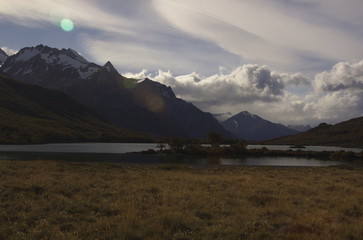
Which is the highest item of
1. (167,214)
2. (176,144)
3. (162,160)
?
(176,144)

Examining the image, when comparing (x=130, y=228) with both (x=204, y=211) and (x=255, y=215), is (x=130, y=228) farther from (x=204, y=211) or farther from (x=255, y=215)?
(x=255, y=215)

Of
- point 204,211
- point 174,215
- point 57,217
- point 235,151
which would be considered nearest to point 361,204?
point 204,211

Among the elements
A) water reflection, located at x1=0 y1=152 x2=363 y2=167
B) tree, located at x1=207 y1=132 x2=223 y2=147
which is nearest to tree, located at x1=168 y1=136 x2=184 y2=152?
tree, located at x1=207 y1=132 x2=223 y2=147

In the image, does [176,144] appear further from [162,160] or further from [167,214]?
[167,214]

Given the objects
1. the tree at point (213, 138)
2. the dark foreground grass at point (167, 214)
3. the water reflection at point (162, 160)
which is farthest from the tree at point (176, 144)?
the dark foreground grass at point (167, 214)

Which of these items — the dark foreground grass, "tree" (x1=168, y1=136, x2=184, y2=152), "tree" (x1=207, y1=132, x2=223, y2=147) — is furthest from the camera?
"tree" (x1=207, y1=132, x2=223, y2=147)

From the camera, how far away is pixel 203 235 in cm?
1374

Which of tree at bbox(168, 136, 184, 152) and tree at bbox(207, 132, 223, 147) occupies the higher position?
tree at bbox(207, 132, 223, 147)

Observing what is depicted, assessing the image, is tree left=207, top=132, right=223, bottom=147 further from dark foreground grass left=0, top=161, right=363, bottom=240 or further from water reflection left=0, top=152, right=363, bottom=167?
dark foreground grass left=0, top=161, right=363, bottom=240

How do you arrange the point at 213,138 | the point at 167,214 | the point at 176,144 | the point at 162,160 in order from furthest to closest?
the point at 213,138 < the point at 176,144 < the point at 162,160 < the point at 167,214

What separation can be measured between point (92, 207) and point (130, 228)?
18.3ft

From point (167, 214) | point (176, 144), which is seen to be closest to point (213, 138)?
point (176, 144)

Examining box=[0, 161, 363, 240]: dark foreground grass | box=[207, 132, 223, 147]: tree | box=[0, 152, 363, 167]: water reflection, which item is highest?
box=[207, 132, 223, 147]: tree

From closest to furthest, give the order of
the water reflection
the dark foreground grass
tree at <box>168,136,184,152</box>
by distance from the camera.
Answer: the dark foreground grass < the water reflection < tree at <box>168,136,184,152</box>
